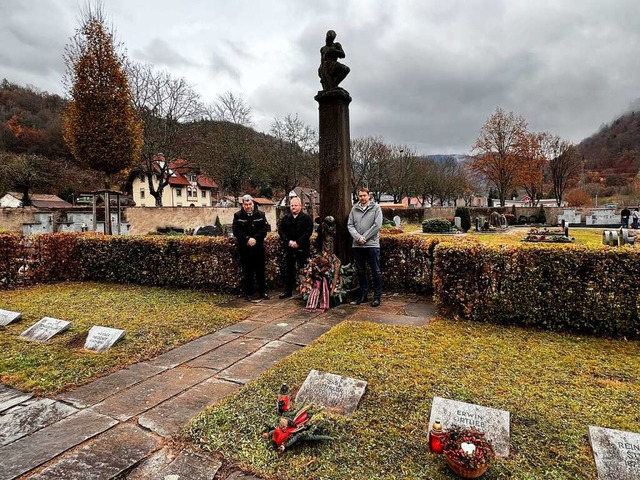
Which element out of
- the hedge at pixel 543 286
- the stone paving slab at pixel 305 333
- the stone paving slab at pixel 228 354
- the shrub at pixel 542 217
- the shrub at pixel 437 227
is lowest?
the stone paving slab at pixel 228 354

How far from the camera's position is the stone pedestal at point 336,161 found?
21.3ft

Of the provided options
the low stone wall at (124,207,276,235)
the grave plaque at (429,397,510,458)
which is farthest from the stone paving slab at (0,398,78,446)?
the low stone wall at (124,207,276,235)

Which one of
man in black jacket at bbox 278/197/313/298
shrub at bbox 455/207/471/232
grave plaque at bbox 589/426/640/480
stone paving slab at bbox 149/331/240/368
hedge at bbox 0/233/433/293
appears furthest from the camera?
shrub at bbox 455/207/471/232

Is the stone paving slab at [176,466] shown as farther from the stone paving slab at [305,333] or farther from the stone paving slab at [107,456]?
the stone paving slab at [305,333]

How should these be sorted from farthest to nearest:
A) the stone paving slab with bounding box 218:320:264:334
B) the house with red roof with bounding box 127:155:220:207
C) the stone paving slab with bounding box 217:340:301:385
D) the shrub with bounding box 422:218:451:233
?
the house with red roof with bounding box 127:155:220:207 < the shrub with bounding box 422:218:451:233 < the stone paving slab with bounding box 218:320:264:334 < the stone paving slab with bounding box 217:340:301:385

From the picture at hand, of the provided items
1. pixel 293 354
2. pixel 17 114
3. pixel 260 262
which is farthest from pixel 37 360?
pixel 17 114

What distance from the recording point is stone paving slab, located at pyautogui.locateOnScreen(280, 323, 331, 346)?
15.0 ft

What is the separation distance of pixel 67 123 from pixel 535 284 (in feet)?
46.8

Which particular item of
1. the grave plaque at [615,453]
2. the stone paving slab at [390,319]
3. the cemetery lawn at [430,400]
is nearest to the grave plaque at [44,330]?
the cemetery lawn at [430,400]

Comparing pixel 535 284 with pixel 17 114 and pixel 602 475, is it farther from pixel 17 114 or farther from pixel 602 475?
pixel 17 114

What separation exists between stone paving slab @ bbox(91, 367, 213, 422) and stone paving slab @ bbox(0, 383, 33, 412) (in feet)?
2.33

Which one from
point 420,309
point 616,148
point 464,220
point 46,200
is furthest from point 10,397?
point 616,148

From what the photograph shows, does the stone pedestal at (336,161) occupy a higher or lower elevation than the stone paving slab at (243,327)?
higher

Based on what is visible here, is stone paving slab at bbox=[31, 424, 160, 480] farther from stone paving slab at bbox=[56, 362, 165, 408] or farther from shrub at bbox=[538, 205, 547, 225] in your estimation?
shrub at bbox=[538, 205, 547, 225]
